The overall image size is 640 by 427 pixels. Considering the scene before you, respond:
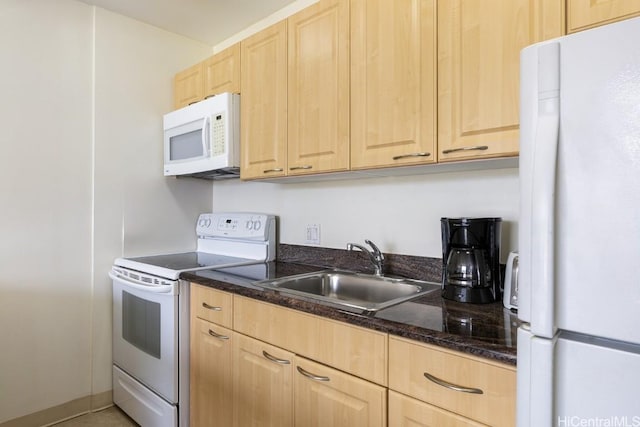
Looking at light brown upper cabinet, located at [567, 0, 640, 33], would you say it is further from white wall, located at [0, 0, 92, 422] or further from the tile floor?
the tile floor

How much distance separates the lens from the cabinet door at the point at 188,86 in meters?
2.42

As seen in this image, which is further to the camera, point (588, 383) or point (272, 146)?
point (272, 146)

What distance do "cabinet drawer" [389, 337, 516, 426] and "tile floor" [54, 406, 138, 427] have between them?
6.13 ft

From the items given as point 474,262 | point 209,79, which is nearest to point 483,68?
point 474,262

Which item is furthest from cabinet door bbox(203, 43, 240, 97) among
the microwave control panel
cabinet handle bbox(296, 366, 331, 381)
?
cabinet handle bbox(296, 366, 331, 381)

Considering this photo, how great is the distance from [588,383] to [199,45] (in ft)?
9.77

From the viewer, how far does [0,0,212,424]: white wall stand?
6.72ft

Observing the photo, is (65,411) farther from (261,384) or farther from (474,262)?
(474,262)

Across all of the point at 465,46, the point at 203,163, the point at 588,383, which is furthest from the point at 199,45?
the point at 588,383

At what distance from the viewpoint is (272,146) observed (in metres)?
1.95

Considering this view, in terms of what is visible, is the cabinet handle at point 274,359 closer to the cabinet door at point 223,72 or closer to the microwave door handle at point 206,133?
the microwave door handle at point 206,133

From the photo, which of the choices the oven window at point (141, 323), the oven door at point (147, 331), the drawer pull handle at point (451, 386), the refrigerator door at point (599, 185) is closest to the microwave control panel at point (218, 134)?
the oven door at point (147, 331)

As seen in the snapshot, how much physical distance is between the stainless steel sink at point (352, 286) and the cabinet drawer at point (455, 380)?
0.42 meters

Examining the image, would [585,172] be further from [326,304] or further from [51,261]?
[51,261]
